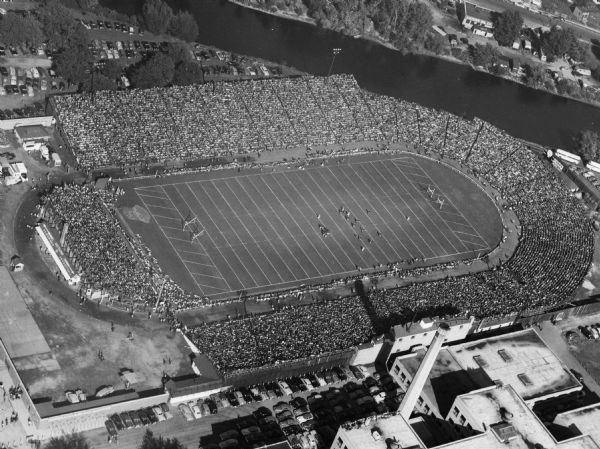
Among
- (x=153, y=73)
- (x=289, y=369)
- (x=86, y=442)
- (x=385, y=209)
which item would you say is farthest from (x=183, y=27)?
(x=86, y=442)

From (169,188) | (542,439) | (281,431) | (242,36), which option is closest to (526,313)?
(542,439)

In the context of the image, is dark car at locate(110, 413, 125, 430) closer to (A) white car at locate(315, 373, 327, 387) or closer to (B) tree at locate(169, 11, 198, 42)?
(A) white car at locate(315, 373, 327, 387)

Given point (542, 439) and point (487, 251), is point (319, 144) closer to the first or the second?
point (487, 251)

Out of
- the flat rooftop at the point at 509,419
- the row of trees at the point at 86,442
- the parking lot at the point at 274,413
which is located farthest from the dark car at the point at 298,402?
the flat rooftop at the point at 509,419

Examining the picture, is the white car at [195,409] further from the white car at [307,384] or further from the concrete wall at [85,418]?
the white car at [307,384]

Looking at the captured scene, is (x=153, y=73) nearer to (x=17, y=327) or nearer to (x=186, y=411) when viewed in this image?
(x=17, y=327)

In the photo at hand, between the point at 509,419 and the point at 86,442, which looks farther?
the point at 509,419

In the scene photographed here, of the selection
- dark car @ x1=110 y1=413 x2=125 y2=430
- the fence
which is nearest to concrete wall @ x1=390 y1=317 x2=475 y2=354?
the fence
